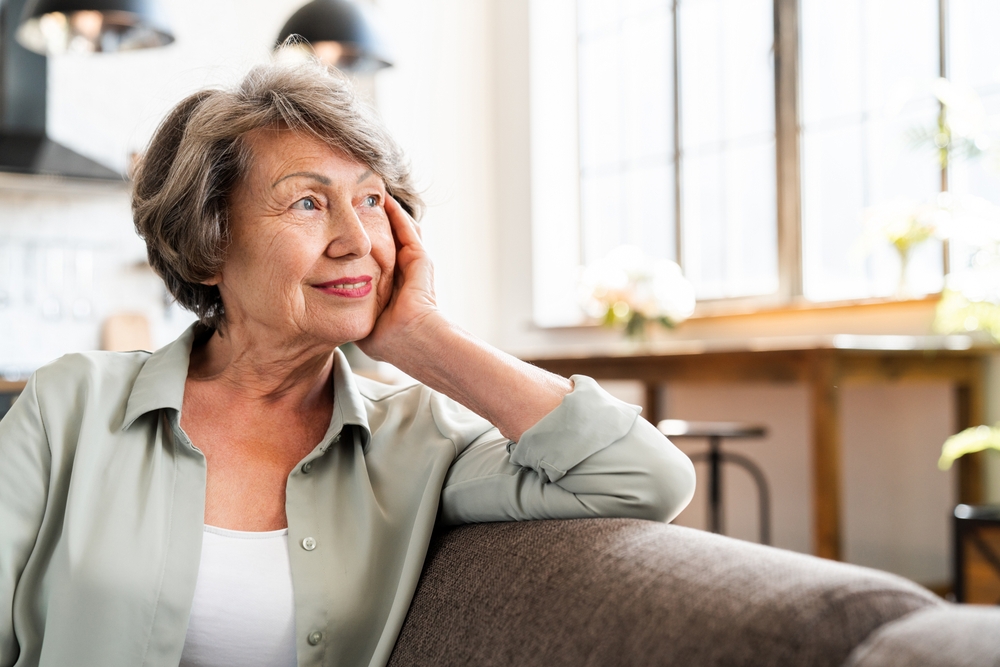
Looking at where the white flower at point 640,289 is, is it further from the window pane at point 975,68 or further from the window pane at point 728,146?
the window pane at point 975,68

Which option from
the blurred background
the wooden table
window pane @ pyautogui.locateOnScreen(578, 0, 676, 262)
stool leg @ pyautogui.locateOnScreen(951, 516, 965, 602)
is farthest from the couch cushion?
window pane @ pyautogui.locateOnScreen(578, 0, 676, 262)

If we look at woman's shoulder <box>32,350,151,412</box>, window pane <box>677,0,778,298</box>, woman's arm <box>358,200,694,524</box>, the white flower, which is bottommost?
woman's arm <box>358,200,694,524</box>

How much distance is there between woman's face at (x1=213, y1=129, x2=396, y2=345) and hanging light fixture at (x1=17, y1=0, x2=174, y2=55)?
183cm

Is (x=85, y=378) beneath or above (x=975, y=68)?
beneath

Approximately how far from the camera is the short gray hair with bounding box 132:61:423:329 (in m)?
1.31

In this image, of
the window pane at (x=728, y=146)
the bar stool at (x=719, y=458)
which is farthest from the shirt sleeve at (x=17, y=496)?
the window pane at (x=728, y=146)

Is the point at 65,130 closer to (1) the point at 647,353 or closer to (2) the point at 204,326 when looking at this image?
(1) the point at 647,353

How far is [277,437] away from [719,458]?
256 cm

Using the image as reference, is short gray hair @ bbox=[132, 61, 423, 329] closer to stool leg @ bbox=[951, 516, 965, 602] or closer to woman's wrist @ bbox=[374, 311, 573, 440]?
woman's wrist @ bbox=[374, 311, 573, 440]

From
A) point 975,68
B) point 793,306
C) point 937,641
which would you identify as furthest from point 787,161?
point 937,641

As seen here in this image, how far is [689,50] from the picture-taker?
4.86 metres

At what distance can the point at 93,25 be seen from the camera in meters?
Result: 2.90

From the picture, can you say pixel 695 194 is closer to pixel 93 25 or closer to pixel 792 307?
pixel 792 307

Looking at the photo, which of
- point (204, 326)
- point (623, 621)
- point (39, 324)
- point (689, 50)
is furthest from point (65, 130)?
point (623, 621)
